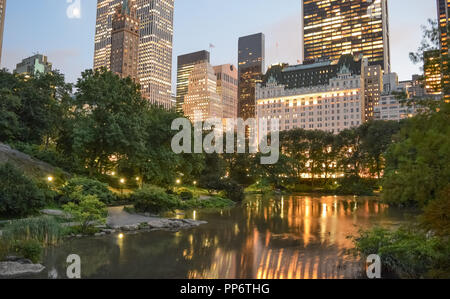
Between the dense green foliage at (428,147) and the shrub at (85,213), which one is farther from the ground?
the dense green foliage at (428,147)

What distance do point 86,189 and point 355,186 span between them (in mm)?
42261

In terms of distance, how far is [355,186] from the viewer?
170 ft

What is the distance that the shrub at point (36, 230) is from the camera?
1240 centimetres

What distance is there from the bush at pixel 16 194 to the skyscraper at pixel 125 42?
→ 16878 cm

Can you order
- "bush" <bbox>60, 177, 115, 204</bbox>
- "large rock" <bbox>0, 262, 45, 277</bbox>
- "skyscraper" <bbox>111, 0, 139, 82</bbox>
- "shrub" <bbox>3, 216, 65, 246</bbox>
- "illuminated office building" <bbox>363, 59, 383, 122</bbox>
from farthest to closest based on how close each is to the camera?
"skyscraper" <bbox>111, 0, 139, 82</bbox>
"illuminated office building" <bbox>363, 59, 383, 122</bbox>
"bush" <bbox>60, 177, 115, 204</bbox>
"shrub" <bbox>3, 216, 65, 246</bbox>
"large rock" <bbox>0, 262, 45, 277</bbox>

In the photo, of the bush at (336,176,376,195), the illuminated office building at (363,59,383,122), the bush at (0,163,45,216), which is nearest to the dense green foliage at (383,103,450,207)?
the bush at (0,163,45,216)

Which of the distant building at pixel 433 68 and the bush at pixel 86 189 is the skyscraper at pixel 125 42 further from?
the distant building at pixel 433 68

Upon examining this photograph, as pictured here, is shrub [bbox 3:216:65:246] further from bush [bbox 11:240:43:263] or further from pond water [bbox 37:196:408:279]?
bush [bbox 11:240:43:263]

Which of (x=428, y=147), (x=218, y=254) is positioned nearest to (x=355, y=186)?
(x=218, y=254)

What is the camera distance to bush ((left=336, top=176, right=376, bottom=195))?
51500 mm

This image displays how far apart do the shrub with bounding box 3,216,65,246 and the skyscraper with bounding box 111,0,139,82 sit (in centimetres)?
17314

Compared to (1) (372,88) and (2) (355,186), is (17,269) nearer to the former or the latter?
(2) (355,186)

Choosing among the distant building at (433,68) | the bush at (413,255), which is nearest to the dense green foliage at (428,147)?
the distant building at (433,68)

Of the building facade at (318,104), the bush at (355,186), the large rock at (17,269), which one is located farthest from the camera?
the building facade at (318,104)
